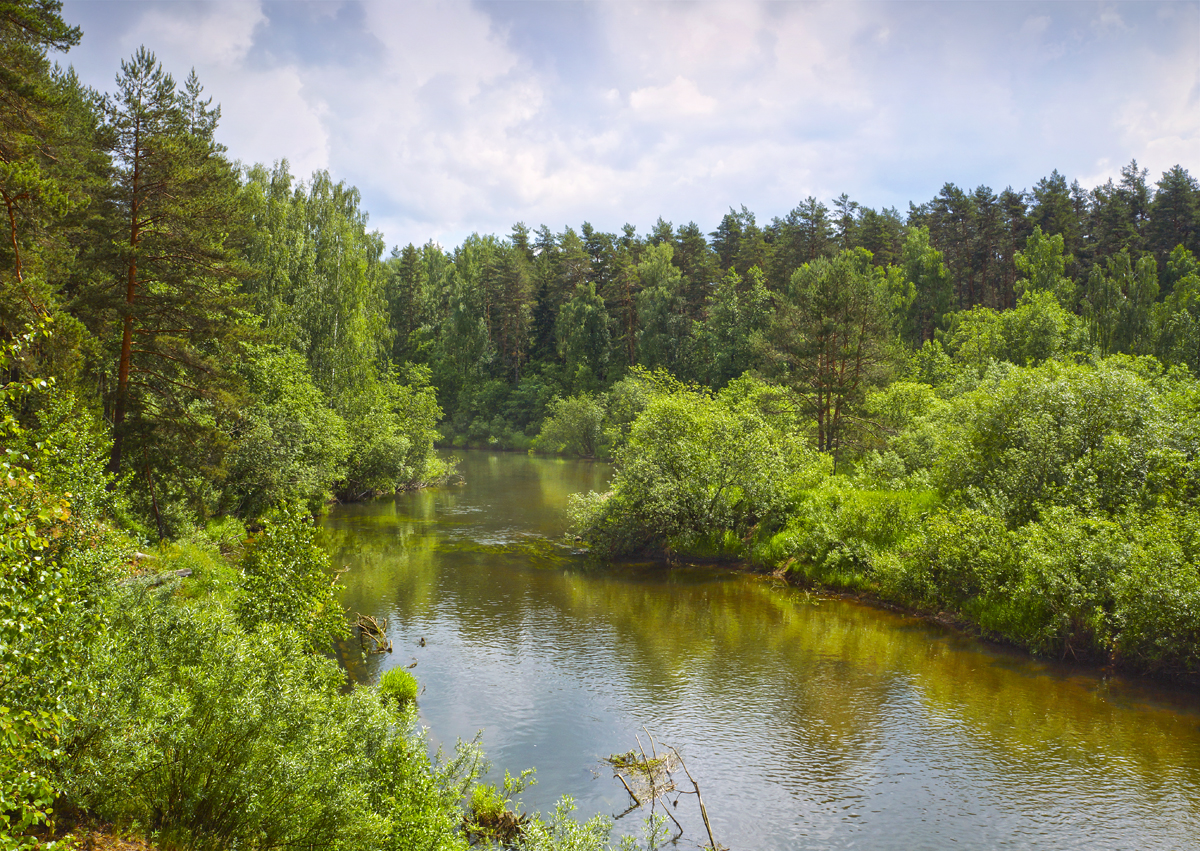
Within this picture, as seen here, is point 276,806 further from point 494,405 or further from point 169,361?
point 494,405

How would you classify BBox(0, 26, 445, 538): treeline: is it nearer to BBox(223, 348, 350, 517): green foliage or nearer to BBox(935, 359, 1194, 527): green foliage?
BBox(223, 348, 350, 517): green foliage

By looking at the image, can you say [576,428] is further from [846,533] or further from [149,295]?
[149,295]

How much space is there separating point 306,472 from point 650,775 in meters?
24.9

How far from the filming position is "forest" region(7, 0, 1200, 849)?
845 centimetres

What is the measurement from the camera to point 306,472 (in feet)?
110

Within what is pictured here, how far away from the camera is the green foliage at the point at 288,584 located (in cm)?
1364

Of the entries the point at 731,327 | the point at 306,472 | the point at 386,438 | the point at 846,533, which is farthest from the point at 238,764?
the point at 731,327

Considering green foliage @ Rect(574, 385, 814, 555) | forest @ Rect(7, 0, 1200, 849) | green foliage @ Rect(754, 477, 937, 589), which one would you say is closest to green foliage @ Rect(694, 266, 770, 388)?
forest @ Rect(7, 0, 1200, 849)

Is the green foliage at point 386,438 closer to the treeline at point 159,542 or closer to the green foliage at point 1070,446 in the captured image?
the treeline at point 159,542

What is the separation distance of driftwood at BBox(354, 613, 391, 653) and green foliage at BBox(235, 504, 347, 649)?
5.31 metres

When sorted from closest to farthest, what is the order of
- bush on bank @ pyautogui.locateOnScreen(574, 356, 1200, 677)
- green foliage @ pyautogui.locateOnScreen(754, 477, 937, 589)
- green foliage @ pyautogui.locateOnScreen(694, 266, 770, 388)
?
1. bush on bank @ pyautogui.locateOnScreen(574, 356, 1200, 677)
2. green foliage @ pyautogui.locateOnScreen(754, 477, 937, 589)
3. green foliage @ pyautogui.locateOnScreen(694, 266, 770, 388)

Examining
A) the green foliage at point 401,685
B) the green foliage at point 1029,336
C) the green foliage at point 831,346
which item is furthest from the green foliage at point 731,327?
the green foliage at point 401,685

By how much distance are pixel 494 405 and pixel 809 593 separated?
70709mm

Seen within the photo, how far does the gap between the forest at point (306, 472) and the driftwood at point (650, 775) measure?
2.49 m
